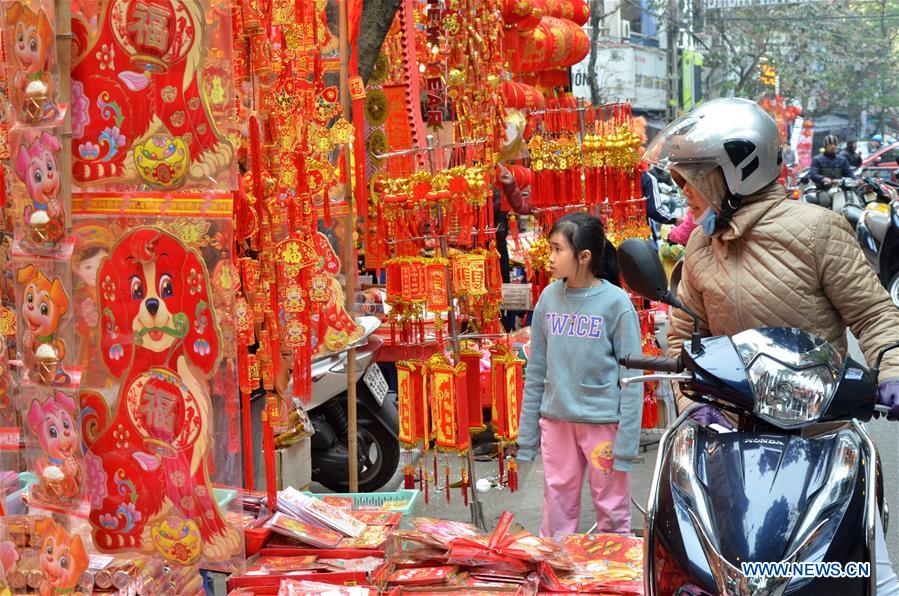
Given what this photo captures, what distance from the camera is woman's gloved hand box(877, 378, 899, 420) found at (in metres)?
2.62

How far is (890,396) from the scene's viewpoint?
103 inches

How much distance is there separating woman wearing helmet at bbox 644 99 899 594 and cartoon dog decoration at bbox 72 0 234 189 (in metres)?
1.31

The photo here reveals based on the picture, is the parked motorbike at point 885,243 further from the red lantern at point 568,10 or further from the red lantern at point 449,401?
the red lantern at point 449,401

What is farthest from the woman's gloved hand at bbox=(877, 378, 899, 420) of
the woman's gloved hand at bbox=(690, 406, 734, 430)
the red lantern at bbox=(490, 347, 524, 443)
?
the red lantern at bbox=(490, 347, 524, 443)

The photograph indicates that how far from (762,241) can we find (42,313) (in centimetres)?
197

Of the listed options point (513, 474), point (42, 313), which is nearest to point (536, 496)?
point (513, 474)

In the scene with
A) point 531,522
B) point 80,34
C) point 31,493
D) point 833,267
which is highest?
point 80,34

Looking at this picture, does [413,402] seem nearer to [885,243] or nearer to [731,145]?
[731,145]

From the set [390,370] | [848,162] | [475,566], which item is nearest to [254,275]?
[475,566]

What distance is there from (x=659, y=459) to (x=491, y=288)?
2684mm

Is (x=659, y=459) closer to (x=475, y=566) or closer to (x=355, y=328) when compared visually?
(x=475, y=566)

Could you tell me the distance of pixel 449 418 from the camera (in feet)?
16.6

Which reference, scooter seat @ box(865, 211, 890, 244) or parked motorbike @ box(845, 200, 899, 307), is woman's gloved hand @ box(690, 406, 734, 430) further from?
scooter seat @ box(865, 211, 890, 244)

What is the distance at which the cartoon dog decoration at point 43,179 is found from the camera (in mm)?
2979
